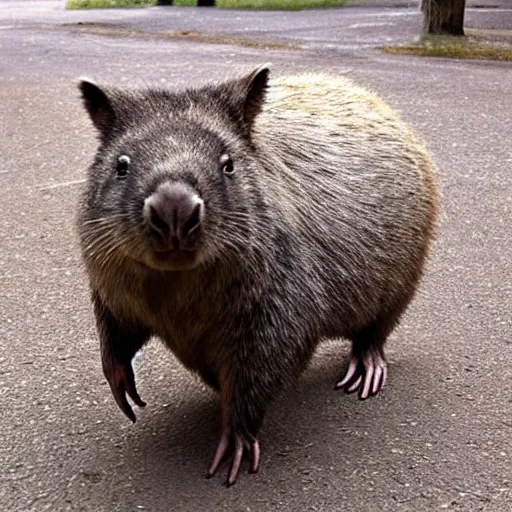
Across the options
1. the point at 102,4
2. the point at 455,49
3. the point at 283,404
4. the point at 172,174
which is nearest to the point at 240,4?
the point at 102,4

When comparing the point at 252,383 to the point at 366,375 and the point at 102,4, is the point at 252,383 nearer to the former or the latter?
the point at 366,375

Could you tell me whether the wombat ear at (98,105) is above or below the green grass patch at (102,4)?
above

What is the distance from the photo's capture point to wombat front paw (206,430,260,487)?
10.3 ft

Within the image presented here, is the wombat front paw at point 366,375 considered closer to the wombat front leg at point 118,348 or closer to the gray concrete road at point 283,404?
the gray concrete road at point 283,404

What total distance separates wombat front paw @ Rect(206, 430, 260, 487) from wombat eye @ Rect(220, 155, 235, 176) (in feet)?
2.79

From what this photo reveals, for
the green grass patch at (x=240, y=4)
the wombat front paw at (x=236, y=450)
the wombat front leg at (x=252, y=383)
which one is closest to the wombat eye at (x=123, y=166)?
the wombat front leg at (x=252, y=383)

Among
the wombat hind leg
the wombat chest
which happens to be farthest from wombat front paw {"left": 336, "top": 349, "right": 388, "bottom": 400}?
the wombat chest

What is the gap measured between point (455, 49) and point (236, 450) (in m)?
8.68

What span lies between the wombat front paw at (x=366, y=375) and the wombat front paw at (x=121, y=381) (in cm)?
82

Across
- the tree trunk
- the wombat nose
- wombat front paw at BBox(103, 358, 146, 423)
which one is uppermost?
the wombat nose

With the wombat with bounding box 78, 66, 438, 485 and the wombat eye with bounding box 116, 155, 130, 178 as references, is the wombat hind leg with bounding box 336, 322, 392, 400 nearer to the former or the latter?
the wombat with bounding box 78, 66, 438, 485

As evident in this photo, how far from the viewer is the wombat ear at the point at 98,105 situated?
303cm

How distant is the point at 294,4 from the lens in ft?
60.7

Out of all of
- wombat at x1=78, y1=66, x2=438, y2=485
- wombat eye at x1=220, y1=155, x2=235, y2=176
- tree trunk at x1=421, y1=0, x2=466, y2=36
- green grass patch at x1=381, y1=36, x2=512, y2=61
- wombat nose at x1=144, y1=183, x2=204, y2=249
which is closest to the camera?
wombat nose at x1=144, y1=183, x2=204, y2=249
